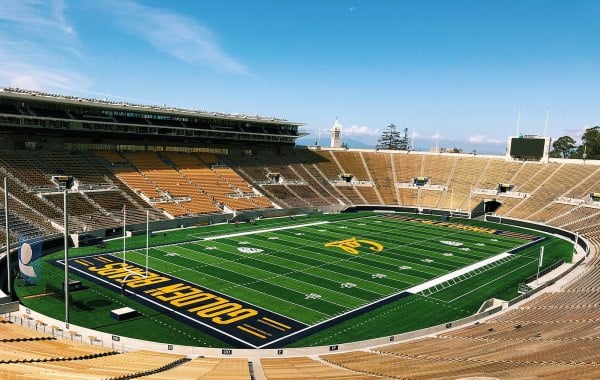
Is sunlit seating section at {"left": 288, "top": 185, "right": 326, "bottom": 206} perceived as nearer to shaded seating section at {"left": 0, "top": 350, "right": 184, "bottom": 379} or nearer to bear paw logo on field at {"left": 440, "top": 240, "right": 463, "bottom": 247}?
bear paw logo on field at {"left": 440, "top": 240, "right": 463, "bottom": 247}

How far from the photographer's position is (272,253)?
38.4 metres

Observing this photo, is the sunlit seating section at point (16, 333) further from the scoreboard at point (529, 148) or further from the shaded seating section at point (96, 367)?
the scoreboard at point (529, 148)

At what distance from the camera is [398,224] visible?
56.1 metres

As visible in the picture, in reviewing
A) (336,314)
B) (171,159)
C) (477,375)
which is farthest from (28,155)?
(477,375)

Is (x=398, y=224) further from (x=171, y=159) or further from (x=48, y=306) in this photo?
(x=48, y=306)

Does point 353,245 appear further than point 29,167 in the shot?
No

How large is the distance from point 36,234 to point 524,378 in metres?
36.2

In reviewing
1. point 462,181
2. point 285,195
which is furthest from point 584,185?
point 285,195

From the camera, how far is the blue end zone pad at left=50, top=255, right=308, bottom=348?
2280cm

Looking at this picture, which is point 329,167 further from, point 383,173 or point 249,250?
point 249,250

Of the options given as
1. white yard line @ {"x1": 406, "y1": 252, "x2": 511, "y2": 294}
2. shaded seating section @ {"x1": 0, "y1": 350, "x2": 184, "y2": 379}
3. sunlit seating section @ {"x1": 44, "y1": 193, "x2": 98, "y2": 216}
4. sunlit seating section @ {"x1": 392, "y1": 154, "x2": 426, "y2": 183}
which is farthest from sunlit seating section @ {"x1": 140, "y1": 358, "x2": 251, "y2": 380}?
sunlit seating section @ {"x1": 392, "y1": 154, "x2": 426, "y2": 183}

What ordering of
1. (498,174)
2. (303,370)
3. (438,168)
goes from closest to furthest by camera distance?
1. (303,370)
2. (498,174)
3. (438,168)

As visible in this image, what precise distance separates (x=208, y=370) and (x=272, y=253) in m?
22.9

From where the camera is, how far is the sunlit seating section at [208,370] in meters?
14.3
